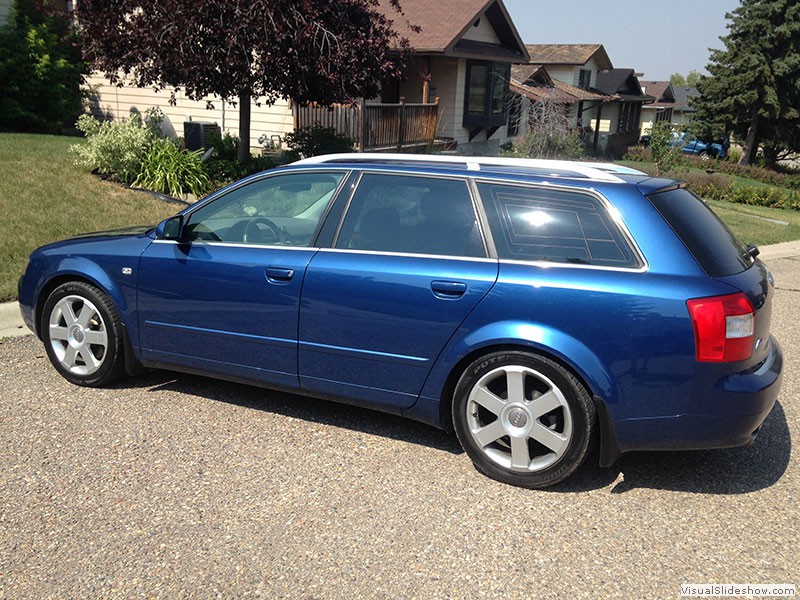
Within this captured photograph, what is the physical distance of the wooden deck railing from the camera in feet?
54.0

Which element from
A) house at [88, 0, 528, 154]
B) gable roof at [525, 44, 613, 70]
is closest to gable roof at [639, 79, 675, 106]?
gable roof at [525, 44, 613, 70]

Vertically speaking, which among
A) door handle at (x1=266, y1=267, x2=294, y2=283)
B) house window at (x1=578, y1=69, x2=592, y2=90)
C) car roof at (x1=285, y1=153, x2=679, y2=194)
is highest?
house window at (x1=578, y1=69, x2=592, y2=90)

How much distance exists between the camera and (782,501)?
368 cm

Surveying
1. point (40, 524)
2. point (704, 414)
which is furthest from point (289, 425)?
point (704, 414)

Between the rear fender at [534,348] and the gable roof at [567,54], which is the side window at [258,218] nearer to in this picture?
the rear fender at [534,348]

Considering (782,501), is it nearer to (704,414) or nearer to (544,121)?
(704,414)

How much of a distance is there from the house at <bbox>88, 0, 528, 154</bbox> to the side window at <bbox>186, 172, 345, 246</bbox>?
40.7ft

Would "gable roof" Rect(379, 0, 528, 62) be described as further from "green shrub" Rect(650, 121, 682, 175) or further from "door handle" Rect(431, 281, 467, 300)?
"door handle" Rect(431, 281, 467, 300)

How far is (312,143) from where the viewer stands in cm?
1452

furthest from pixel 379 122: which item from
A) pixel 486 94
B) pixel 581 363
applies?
pixel 581 363

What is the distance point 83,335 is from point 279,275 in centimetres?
163

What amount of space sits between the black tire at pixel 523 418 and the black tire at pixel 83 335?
7.88 feet

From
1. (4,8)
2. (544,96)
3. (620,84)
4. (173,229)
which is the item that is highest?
(620,84)

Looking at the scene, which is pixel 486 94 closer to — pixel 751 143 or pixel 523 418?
pixel 523 418
